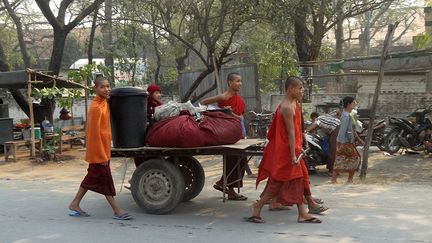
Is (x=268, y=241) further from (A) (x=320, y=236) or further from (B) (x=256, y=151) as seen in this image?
(B) (x=256, y=151)

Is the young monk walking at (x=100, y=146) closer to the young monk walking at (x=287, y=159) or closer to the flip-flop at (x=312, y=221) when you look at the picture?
the young monk walking at (x=287, y=159)

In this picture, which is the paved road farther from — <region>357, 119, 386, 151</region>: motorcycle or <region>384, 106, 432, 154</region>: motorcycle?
<region>357, 119, 386, 151</region>: motorcycle

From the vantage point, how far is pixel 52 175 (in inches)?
424

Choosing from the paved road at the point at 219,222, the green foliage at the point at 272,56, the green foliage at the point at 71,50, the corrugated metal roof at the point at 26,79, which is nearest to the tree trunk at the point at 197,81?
the green foliage at the point at 272,56

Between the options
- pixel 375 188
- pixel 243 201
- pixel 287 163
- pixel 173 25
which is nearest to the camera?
pixel 287 163

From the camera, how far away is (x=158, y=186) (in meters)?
6.25

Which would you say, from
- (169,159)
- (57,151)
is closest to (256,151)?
(169,159)

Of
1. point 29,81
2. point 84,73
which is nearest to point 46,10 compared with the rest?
point 84,73

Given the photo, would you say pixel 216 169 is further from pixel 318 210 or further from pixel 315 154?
pixel 318 210

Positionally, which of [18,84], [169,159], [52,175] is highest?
[18,84]

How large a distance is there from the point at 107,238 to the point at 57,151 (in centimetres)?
890

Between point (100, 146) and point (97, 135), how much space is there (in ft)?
0.43

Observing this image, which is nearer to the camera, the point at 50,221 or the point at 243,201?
the point at 50,221

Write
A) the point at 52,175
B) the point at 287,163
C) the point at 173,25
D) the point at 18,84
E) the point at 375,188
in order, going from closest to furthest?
the point at 287,163 → the point at 375,188 → the point at 52,175 → the point at 18,84 → the point at 173,25
